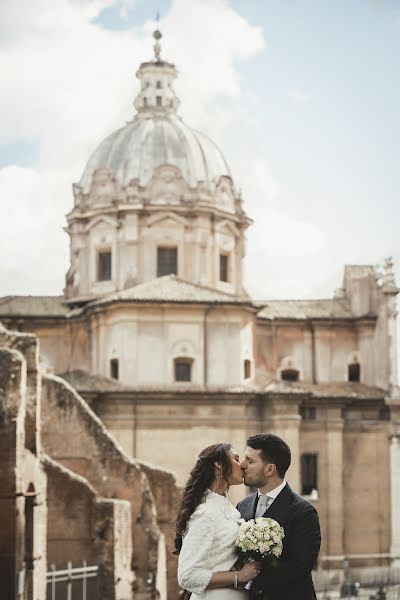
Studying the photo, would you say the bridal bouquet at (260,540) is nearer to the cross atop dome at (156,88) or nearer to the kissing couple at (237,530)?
the kissing couple at (237,530)

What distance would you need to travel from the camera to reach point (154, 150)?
4691cm

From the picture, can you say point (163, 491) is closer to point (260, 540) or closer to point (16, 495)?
point (16, 495)

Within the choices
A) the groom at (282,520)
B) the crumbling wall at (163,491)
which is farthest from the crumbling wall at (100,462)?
the groom at (282,520)

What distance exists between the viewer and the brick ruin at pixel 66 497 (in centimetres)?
1798

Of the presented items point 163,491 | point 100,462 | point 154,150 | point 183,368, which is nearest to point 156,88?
point 154,150

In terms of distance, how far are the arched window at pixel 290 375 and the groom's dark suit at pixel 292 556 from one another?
38880 mm

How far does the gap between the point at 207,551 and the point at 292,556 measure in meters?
0.52

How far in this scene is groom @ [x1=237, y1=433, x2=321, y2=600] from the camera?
733 cm

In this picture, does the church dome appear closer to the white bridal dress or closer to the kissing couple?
the kissing couple

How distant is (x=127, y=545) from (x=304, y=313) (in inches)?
867

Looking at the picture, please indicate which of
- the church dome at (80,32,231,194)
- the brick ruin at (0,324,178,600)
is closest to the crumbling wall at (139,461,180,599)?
the brick ruin at (0,324,178,600)

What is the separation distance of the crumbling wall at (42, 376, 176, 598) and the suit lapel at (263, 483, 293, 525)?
2067 cm

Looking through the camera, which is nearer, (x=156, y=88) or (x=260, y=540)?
(x=260, y=540)

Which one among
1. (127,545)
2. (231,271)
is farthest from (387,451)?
(127,545)
